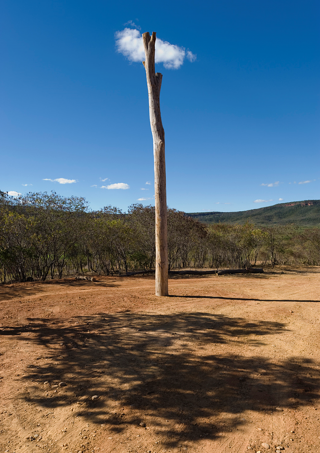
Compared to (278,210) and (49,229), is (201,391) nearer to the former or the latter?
(49,229)

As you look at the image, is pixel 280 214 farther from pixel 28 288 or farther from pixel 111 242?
pixel 28 288

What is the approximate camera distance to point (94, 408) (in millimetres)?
2623

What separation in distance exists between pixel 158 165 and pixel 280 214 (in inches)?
3805

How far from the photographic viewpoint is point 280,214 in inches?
3681

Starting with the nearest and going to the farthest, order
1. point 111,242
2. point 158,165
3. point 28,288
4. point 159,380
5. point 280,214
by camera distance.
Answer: point 159,380 → point 158,165 → point 28,288 → point 111,242 → point 280,214

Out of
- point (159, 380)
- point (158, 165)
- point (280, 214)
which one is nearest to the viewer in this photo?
point (159, 380)

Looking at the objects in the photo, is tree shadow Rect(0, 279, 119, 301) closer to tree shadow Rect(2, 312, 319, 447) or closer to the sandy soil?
the sandy soil

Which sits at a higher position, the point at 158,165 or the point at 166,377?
the point at 158,165

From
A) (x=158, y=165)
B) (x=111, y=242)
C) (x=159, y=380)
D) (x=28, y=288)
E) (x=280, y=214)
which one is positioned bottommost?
(x=159, y=380)

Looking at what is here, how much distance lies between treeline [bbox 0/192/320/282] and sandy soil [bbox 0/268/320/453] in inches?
222

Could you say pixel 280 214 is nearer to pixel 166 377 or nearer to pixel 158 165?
pixel 158 165

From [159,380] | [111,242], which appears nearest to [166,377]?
[159,380]

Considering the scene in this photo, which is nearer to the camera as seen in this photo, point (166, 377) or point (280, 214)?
point (166, 377)

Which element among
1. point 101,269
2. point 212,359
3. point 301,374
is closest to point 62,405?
point 212,359
